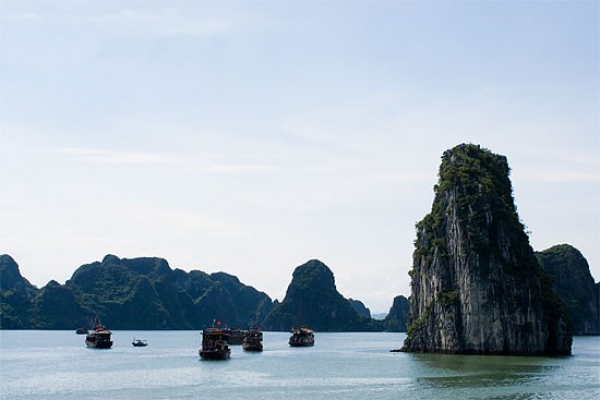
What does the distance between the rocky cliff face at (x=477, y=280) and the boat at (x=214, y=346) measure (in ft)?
91.7

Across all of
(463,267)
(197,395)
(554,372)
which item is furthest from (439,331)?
(197,395)

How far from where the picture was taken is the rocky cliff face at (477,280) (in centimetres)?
9544

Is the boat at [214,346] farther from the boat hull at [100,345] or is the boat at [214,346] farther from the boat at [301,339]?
the boat at [301,339]

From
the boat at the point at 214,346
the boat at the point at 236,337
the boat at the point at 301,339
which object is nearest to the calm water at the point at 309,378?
the boat at the point at 214,346

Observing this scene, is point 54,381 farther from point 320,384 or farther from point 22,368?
point 320,384

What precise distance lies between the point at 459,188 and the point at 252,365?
130 feet

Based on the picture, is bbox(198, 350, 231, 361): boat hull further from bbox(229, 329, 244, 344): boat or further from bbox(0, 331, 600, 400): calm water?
bbox(229, 329, 244, 344): boat

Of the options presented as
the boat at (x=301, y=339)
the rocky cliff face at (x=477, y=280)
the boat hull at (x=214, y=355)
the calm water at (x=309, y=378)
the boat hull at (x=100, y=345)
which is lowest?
the calm water at (x=309, y=378)

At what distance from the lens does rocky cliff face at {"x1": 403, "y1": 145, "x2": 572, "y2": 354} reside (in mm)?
95438

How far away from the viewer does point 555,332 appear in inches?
3927

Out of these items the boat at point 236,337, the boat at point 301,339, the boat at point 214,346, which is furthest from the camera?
the boat at point 236,337

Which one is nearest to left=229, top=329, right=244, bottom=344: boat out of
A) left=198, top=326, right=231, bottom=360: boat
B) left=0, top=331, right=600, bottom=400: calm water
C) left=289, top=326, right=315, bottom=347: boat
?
left=289, top=326, right=315, bottom=347: boat

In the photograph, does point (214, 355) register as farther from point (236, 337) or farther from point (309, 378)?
point (236, 337)

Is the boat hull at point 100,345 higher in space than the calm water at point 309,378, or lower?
higher
